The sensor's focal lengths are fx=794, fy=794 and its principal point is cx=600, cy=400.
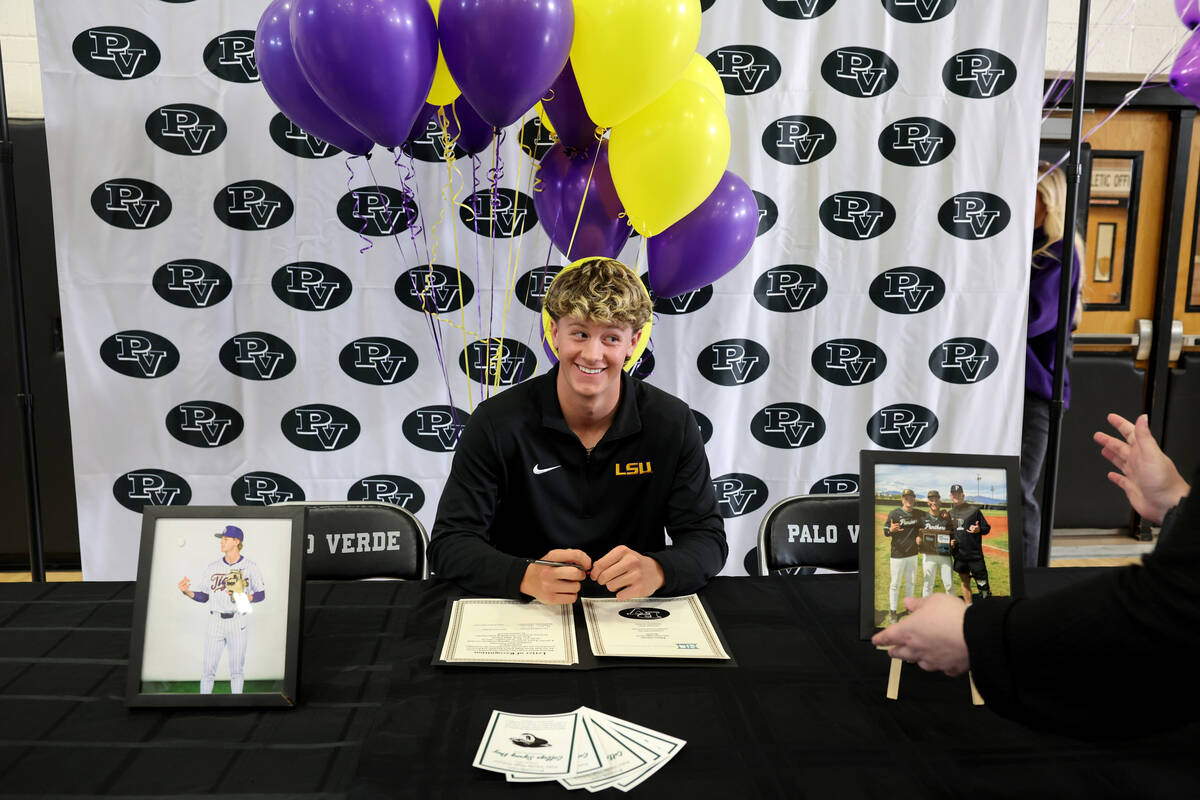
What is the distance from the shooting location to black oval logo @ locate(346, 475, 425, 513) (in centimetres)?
276

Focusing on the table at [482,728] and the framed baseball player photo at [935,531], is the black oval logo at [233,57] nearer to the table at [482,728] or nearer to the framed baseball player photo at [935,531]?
the table at [482,728]

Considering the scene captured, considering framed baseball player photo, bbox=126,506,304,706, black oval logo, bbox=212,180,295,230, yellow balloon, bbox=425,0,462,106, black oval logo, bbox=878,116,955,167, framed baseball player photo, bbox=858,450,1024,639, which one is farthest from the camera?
black oval logo, bbox=878,116,955,167

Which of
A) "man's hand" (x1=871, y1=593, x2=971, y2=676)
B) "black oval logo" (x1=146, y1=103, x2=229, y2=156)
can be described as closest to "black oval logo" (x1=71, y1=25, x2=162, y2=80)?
"black oval logo" (x1=146, y1=103, x2=229, y2=156)

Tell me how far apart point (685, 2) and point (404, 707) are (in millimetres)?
1592

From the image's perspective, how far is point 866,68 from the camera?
266 centimetres

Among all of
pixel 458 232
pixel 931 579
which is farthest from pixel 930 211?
pixel 931 579

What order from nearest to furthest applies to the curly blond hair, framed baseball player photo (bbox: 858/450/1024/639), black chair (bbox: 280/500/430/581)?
1. framed baseball player photo (bbox: 858/450/1024/639)
2. the curly blond hair
3. black chair (bbox: 280/500/430/581)

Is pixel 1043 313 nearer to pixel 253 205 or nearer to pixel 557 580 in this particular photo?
pixel 557 580

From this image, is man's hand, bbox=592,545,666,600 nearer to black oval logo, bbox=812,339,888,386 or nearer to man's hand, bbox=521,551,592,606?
man's hand, bbox=521,551,592,606

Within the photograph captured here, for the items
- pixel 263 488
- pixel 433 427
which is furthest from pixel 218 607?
pixel 263 488

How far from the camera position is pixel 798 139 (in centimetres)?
268

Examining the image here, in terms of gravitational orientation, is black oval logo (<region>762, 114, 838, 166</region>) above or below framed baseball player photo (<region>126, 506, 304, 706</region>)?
above

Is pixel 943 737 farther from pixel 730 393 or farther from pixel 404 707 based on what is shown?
pixel 730 393

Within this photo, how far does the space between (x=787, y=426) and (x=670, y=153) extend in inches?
47.6
